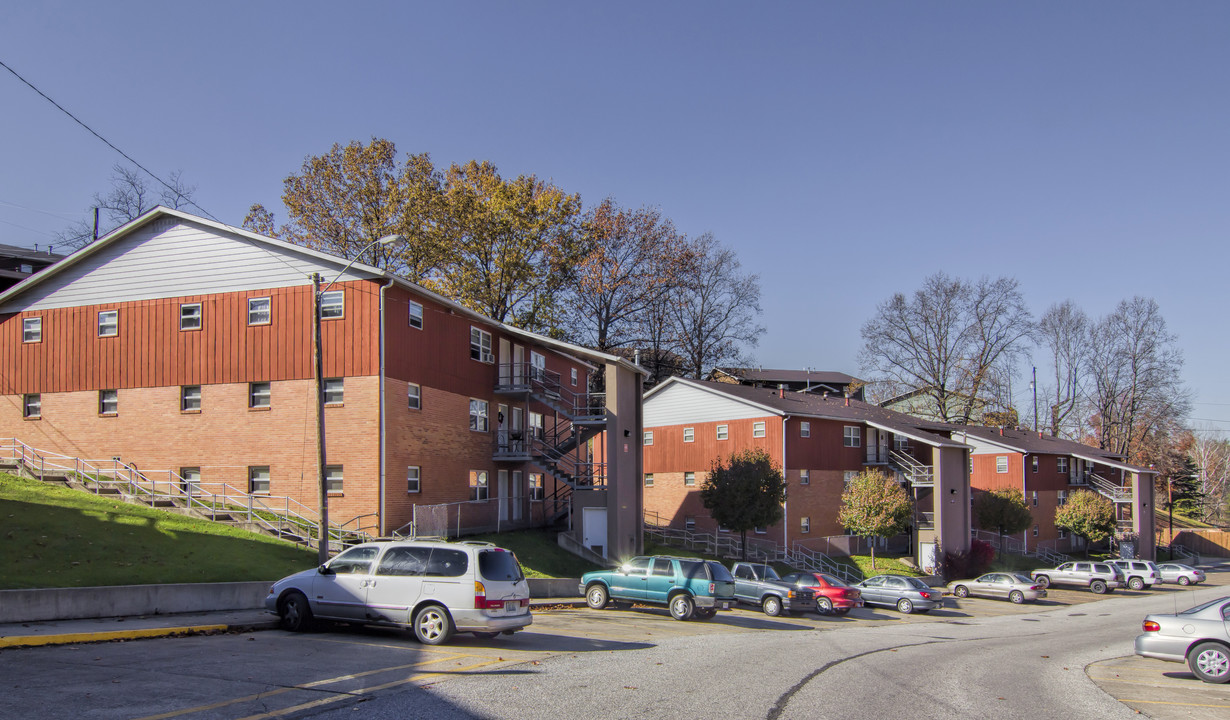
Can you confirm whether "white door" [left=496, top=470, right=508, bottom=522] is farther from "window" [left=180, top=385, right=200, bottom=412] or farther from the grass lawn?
"window" [left=180, top=385, right=200, bottom=412]

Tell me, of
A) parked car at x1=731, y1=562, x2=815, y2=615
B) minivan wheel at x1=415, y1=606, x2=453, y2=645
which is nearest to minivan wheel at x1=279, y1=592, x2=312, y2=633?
minivan wheel at x1=415, y1=606, x2=453, y2=645

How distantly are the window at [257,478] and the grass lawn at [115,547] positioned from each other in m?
3.39

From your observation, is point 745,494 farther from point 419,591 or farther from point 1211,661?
point 419,591

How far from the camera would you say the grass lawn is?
703 inches

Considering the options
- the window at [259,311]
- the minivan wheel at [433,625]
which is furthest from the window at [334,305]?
the minivan wheel at [433,625]

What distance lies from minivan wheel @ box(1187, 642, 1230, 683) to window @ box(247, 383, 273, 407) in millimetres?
25939

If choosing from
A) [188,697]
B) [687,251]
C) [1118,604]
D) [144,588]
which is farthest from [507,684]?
[687,251]

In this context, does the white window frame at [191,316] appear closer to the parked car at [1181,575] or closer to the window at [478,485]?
the window at [478,485]

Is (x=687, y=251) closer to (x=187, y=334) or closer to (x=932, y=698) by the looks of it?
(x=187, y=334)

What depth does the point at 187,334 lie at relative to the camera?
99.6 feet

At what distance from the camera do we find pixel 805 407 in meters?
47.5

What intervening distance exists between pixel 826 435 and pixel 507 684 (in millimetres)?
38154

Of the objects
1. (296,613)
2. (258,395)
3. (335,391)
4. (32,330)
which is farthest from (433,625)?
(32,330)

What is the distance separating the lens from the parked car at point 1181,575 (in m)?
49.4
